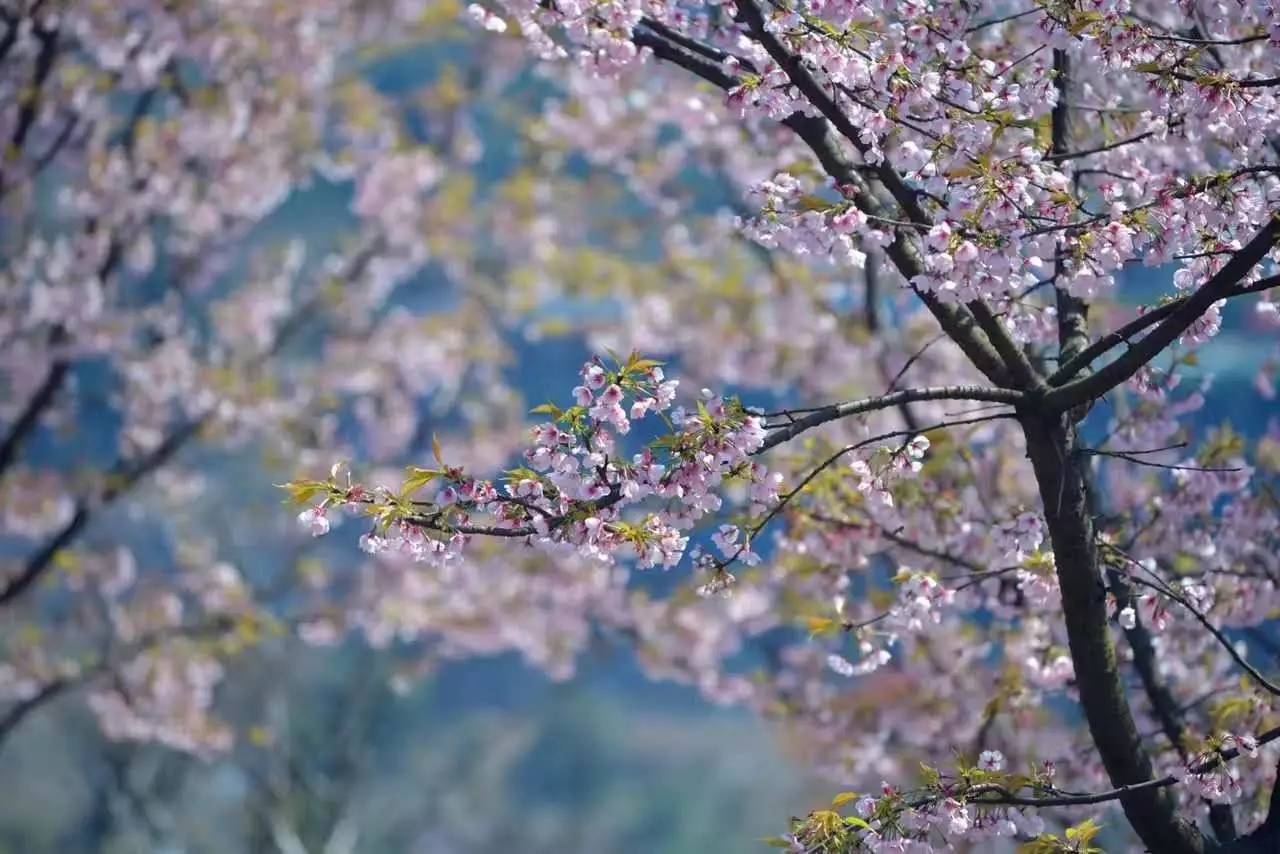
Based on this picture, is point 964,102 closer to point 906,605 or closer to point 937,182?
point 937,182

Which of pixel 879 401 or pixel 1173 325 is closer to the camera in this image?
pixel 1173 325

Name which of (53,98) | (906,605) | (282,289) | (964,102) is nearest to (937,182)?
(964,102)

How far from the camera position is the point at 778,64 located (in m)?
3.12

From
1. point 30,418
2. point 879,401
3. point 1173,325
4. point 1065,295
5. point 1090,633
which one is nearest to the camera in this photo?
point 1173,325

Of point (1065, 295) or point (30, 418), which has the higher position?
point (1065, 295)

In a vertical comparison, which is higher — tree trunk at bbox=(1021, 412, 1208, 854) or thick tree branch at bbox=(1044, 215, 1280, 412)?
thick tree branch at bbox=(1044, 215, 1280, 412)

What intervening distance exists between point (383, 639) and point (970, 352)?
9.57 meters

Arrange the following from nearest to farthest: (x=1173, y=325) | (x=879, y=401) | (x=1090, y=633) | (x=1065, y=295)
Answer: (x=1173, y=325) < (x=879, y=401) < (x=1090, y=633) < (x=1065, y=295)

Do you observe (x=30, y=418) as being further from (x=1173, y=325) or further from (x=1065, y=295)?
(x=1173, y=325)

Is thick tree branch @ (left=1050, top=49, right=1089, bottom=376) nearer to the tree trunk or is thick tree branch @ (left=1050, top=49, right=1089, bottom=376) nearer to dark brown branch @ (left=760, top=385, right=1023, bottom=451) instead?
the tree trunk

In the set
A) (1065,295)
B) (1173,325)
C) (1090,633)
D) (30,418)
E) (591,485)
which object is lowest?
(591,485)

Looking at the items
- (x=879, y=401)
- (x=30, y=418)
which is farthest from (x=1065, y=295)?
(x=30, y=418)

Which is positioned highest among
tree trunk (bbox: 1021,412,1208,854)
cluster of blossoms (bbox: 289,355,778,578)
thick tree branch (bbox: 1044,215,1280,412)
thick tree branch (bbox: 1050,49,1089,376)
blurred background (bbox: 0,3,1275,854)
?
blurred background (bbox: 0,3,1275,854)

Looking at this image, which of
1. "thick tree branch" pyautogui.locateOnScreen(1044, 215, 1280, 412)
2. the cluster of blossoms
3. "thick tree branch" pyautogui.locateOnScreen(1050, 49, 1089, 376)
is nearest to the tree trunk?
"thick tree branch" pyautogui.locateOnScreen(1044, 215, 1280, 412)
